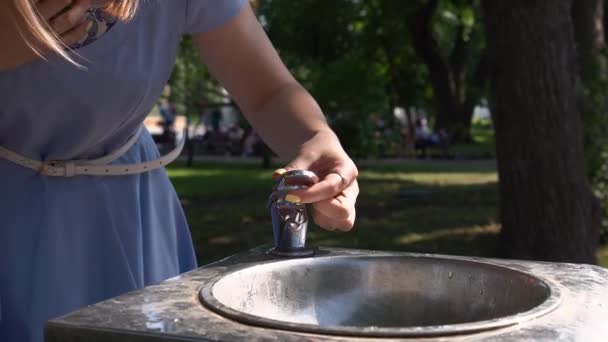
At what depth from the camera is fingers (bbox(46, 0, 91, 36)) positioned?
126 cm

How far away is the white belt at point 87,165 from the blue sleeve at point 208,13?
0.80 feet

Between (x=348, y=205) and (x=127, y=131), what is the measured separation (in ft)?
1.62

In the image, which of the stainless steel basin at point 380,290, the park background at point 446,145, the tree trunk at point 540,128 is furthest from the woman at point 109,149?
the tree trunk at point 540,128

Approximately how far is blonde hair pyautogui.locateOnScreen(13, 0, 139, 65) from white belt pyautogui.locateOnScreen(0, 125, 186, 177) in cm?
37

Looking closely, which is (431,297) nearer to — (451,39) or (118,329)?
(118,329)

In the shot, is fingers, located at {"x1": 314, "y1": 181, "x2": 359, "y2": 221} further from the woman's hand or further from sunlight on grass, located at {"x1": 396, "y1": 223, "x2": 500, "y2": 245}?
sunlight on grass, located at {"x1": 396, "y1": 223, "x2": 500, "y2": 245}

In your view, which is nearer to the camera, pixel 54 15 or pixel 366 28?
pixel 54 15

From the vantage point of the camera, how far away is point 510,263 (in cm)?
158

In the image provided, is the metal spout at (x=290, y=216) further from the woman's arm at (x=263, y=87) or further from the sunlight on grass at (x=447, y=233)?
the sunlight on grass at (x=447, y=233)

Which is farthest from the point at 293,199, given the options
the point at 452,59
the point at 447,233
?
the point at 452,59

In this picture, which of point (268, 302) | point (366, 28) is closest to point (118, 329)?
point (268, 302)

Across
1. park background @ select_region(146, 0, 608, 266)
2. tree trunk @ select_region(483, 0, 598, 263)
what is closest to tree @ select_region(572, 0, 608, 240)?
park background @ select_region(146, 0, 608, 266)

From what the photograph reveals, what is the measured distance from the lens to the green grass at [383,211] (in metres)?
8.95

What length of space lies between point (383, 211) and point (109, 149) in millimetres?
9985
